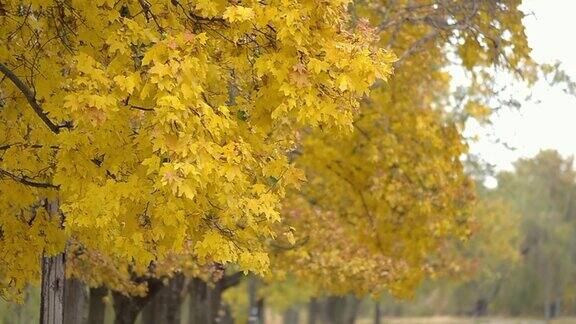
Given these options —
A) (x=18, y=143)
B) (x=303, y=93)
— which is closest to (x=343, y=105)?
(x=303, y=93)

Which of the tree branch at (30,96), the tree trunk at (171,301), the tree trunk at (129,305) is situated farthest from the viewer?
the tree trunk at (171,301)

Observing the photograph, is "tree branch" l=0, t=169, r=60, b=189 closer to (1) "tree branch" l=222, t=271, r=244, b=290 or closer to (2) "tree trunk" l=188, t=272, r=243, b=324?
(2) "tree trunk" l=188, t=272, r=243, b=324

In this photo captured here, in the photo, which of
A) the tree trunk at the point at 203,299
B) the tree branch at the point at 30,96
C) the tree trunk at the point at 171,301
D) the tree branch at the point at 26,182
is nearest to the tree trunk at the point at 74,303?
the tree branch at the point at 26,182

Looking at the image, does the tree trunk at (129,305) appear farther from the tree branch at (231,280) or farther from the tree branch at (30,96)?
the tree branch at (30,96)

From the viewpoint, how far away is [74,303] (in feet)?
53.0

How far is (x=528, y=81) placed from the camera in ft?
58.9

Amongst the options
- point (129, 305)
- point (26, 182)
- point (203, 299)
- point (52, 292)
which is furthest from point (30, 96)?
point (203, 299)

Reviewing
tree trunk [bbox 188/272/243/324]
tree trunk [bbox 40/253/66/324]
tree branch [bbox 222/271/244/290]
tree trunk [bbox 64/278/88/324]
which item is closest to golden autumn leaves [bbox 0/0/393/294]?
tree trunk [bbox 40/253/66/324]

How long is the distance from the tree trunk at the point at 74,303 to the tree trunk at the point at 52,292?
402 cm

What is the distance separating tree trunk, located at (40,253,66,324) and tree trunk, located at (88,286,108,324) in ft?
29.1

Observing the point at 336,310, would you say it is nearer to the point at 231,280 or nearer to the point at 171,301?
the point at 231,280

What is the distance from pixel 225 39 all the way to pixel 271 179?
1.49 m

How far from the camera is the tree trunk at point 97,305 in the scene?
820 inches

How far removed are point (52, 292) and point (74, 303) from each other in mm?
4454
